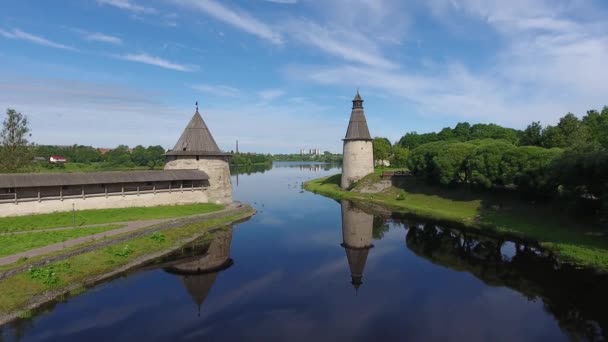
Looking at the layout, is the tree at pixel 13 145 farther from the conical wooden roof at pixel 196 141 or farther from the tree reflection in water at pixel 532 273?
the tree reflection in water at pixel 532 273

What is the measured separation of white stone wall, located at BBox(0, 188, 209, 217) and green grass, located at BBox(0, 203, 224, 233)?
65 centimetres

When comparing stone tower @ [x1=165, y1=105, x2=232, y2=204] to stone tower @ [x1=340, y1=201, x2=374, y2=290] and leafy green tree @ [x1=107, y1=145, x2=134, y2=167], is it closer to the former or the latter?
stone tower @ [x1=340, y1=201, x2=374, y2=290]

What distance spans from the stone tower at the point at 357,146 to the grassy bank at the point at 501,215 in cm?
181

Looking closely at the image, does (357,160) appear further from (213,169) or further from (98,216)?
(98,216)

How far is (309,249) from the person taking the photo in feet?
72.2

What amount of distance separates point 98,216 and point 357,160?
105 feet

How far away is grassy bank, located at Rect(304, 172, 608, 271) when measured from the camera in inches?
786

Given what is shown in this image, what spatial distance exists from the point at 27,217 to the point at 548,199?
37.4 metres

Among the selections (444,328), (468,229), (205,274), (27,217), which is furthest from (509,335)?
(27,217)

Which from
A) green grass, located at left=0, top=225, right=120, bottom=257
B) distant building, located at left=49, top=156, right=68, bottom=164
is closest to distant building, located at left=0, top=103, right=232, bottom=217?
green grass, located at left=0, top=225, right=120, bottom=257

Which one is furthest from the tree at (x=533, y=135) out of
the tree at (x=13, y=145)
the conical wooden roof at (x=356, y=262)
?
the tree at (x=13, y=145)

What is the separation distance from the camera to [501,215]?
28.7m

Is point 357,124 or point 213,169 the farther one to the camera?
point 357,124

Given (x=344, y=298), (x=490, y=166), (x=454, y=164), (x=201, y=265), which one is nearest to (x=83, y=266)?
(x=201, y=265)
